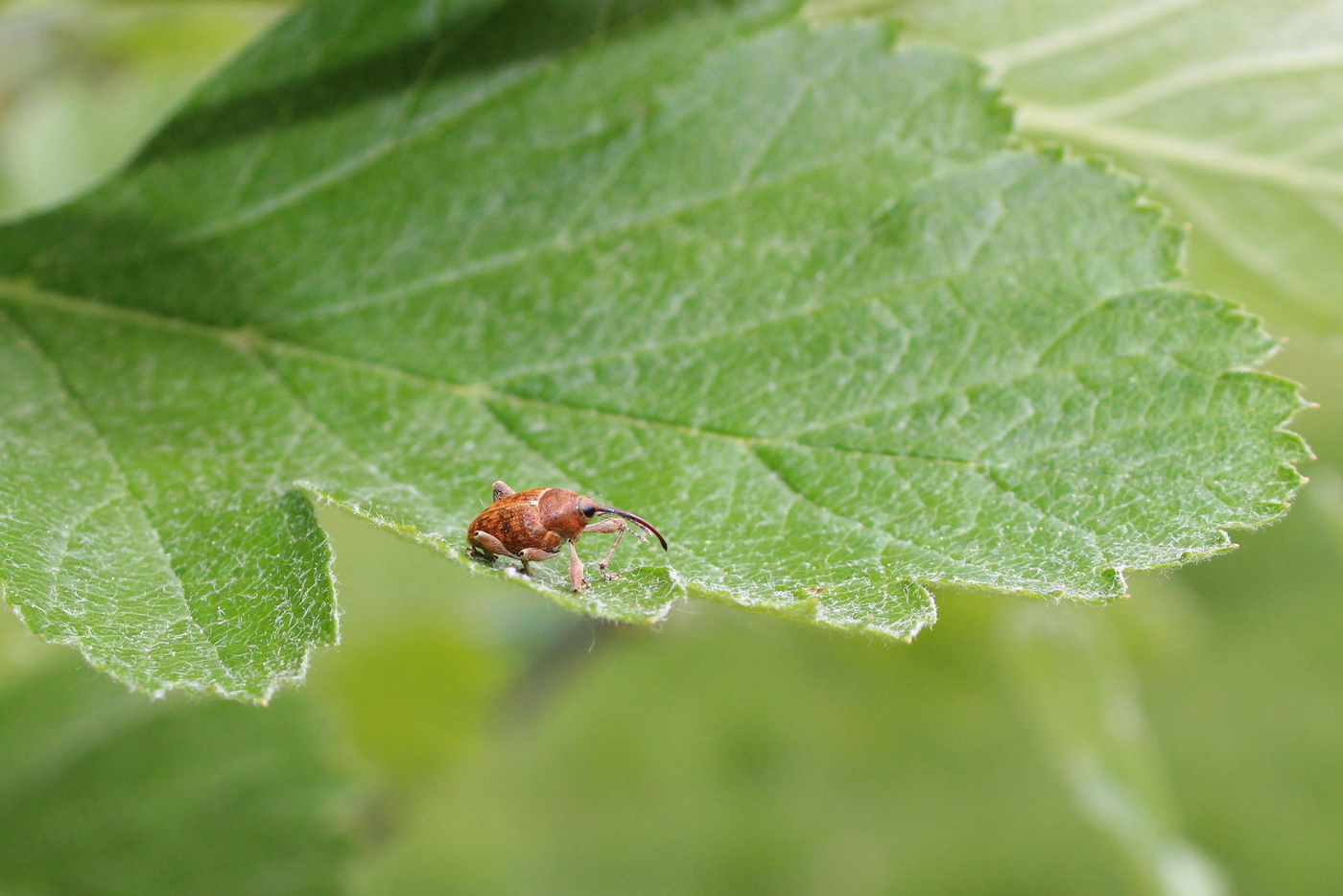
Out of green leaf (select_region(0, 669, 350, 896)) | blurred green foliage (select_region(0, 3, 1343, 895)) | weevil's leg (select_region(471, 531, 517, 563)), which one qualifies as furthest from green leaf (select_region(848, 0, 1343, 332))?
green leaf (select_region(0, 669, 350, 896))

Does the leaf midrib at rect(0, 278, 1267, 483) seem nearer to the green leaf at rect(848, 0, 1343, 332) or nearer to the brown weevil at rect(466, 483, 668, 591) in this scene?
the brown weevil at rect(466, 483, 668, 591)

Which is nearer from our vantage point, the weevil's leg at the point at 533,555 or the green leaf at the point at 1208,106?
the weevil's leg at the point at 533,555

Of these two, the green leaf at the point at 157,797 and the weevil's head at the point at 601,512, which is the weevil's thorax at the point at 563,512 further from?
the green leaf at the point at 157,797

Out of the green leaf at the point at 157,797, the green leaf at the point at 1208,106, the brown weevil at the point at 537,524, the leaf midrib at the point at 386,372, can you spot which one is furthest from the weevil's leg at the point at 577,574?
the green leaf at the point at 157,797

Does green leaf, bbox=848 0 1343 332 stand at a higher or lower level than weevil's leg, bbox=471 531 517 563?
higher

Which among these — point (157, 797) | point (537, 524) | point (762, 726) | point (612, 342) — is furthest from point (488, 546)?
point (762, 726)

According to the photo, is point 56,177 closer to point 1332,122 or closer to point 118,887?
point 118,887

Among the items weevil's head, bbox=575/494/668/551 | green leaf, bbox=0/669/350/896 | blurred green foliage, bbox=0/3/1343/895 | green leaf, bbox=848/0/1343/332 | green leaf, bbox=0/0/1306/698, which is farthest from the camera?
blurred green foliage, bbox=0/3/1343/895

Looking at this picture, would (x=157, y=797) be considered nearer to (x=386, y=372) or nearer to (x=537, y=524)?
(x=386, y=372)
